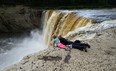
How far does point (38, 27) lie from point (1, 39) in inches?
174

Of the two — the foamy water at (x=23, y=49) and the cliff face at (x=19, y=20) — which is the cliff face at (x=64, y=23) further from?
the cliff face at (x=19, y=20)

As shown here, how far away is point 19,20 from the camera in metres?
28.3

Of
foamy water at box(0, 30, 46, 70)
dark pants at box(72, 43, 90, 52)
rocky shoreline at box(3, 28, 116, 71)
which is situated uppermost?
dark pants at box(72, 43, 90, 52)

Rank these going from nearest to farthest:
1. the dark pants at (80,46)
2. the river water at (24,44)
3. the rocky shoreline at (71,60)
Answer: the rocky shoreline at (71,60)
the dark pants at (80,46)
the river water at (24,44)

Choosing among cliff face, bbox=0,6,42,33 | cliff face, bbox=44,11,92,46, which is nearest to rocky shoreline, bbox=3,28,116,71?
cliff face, bbox=44,11,92,46

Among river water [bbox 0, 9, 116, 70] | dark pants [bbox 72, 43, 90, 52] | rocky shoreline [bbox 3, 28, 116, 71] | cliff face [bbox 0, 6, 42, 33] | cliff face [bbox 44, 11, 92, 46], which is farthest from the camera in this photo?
cliff face [bbox 0, 6, 42, 33]

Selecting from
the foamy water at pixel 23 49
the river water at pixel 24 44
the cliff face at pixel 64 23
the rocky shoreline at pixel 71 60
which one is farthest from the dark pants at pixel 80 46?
the foamy water at pixel 23 49

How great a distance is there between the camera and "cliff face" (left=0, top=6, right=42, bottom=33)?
1108 inches

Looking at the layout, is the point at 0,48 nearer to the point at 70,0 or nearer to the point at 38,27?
the point at 38,27

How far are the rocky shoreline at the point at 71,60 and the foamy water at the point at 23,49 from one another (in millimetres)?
9023

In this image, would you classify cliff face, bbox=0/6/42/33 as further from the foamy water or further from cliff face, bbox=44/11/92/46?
cliff face, bbox=44/11/92/46

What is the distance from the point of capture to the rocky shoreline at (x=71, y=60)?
A: 7.32 metres

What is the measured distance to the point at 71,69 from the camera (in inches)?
287

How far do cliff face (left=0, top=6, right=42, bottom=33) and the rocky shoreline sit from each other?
62.9 ft
